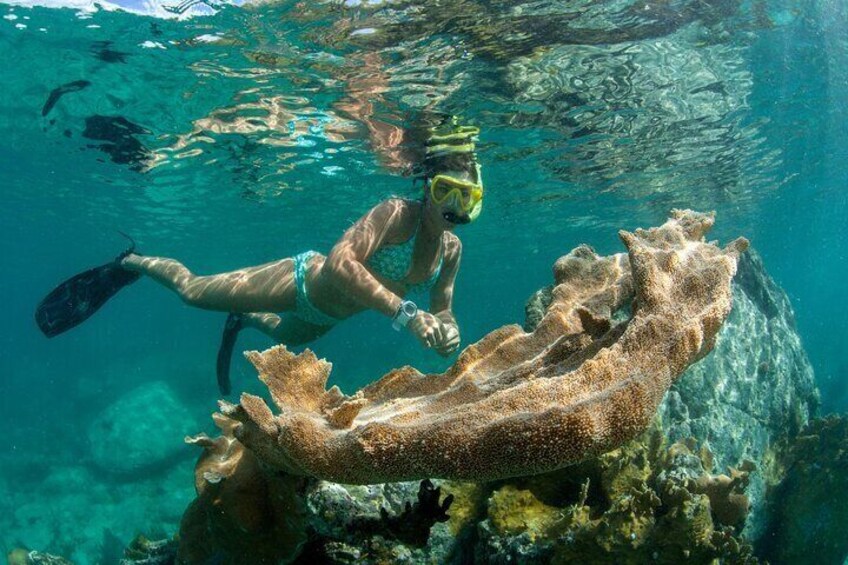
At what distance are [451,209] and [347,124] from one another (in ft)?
34.0

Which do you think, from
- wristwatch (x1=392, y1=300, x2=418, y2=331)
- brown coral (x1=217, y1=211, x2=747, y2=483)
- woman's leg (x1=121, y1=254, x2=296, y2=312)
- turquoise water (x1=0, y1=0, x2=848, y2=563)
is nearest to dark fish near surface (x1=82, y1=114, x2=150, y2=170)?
turquoise water (x1=0, y1=0, x2=848, y2=563)

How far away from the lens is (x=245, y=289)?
280 inches

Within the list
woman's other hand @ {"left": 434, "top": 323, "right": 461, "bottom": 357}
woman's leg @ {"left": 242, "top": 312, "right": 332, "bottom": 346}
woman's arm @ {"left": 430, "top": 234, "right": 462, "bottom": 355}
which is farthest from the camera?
woman's leg @ {"left": 242, "top": 312, "right": 332, "bottom": 346}

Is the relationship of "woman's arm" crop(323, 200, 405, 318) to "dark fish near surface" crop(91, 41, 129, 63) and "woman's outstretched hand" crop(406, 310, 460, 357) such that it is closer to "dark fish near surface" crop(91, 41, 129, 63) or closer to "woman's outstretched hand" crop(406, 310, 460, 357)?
"woman's outstretched hand" crop(406, 310, 460, 357)

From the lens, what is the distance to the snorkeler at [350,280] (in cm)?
516

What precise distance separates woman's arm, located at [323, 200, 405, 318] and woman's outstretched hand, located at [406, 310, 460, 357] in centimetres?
43

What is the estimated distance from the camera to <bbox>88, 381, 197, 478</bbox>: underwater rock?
61.7 feet

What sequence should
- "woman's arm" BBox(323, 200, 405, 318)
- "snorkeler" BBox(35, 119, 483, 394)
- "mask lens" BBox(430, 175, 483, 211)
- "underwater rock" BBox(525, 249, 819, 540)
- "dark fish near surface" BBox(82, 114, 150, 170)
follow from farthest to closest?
"dark fish near surface" BBox(82, 114, 150, 170) → "underwater rock" BBox(525, 249, 819, 540) → "mask lens" BBox(430, 175, 483, 211) → "snorkeler" BBox(35, 119, 483, 394) → "woman's arm" BBox(323, 200, 405, 318)

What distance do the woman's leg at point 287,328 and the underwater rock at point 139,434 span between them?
41.5ft

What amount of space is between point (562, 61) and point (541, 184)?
38.8 ft

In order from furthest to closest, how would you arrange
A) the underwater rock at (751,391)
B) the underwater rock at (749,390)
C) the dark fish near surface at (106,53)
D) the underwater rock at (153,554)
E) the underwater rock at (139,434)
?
the underwater rock at (139,434) → the dark fish near surface at (106,53) → the underwater rock at (751,391) → the underwater rock at (749,390) → the underwater rock at (153,554)

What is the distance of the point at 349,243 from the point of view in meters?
5.52

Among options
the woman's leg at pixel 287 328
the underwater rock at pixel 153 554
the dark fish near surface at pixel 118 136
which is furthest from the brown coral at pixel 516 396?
the dark fish near surface at pixel 118 136

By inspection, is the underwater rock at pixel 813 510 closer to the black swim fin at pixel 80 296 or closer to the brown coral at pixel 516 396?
the brown coral at pixel 516 396
